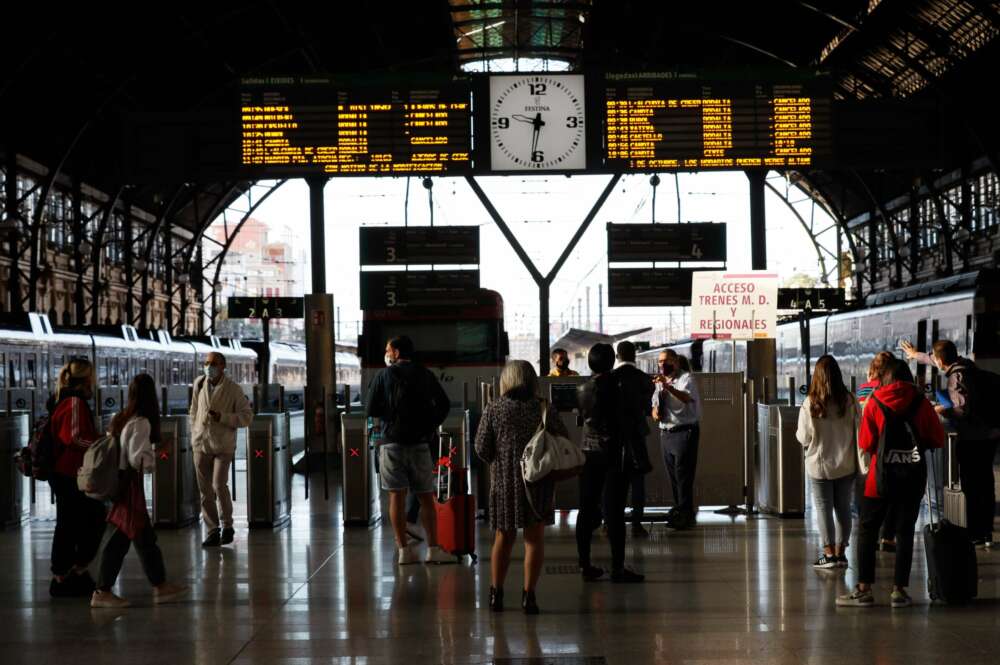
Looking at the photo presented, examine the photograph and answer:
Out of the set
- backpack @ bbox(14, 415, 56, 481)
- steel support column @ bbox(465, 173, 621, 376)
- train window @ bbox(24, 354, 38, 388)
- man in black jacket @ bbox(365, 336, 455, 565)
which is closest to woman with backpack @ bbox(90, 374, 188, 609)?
backpack @ bbox(14, 415, 56, 481)

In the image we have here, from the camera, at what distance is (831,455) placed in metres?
9.15

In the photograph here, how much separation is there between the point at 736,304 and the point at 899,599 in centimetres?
630

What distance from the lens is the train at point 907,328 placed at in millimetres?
20312

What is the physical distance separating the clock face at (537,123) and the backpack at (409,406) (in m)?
5.75

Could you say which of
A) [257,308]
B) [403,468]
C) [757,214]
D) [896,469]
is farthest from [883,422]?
[257,308]

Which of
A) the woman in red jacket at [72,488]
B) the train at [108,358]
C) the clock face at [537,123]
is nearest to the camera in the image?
the woman in red jacket at [72,488]

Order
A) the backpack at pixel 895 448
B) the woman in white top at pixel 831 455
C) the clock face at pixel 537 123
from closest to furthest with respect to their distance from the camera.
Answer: the backpack at pixel 895 448 → the woman in white top at pixel 831 455 → the clock face at pixel 537 123

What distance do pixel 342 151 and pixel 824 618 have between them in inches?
366

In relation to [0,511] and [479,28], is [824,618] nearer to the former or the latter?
[0,511]

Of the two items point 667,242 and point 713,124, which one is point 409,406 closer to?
point 713,124

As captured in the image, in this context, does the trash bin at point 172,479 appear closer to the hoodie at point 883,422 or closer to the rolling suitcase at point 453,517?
the rolling suitcase at point 453,517

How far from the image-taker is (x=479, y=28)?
98.5 feet

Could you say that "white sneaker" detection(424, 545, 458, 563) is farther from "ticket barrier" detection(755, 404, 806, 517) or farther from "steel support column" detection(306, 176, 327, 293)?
"steel support column" detection(306, 176, 327, 293)

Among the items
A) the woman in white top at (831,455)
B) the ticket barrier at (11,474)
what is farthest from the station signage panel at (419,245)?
the woman in white top at (831,455)
